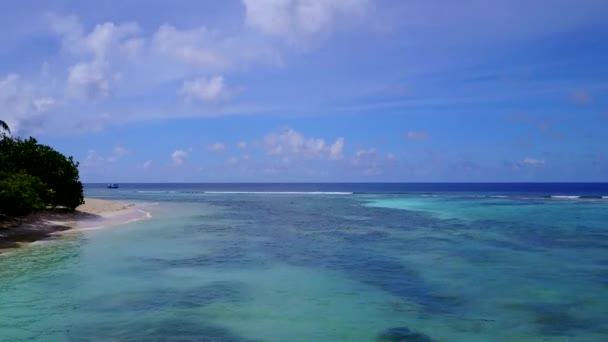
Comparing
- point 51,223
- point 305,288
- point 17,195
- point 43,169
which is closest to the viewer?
point 305,288

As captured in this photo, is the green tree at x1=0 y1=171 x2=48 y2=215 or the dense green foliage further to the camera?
the dense green foliage

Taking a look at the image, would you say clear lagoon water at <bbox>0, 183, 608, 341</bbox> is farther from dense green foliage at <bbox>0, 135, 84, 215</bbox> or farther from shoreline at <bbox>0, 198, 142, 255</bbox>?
dense green foliage at <bbox>0, 135, 84, 215</bbox>

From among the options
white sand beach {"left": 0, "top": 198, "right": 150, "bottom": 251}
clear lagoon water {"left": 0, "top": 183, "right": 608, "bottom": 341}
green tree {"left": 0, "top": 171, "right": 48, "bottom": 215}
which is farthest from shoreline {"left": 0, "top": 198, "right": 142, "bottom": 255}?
clear lagoon water {"left": 0, "top": 183, "right": 608, "bottom": 341}

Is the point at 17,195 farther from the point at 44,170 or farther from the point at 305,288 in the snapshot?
the point at 305,288

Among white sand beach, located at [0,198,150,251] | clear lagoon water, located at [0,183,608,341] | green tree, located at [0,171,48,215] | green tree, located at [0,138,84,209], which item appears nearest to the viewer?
clear lagoon water, located at [0,183,608,341]

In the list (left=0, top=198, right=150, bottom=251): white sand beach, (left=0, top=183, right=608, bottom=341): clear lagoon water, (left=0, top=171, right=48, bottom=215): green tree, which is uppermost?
(left=0, top=171, right=48, bottom=215): green tree

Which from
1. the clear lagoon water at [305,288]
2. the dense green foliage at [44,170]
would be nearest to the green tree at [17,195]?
the dense green foliage at [44,170]

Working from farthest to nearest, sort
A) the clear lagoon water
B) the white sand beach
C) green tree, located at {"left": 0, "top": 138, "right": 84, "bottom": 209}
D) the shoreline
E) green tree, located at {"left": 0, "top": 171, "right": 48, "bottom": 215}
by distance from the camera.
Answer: green tree, located at {"left": 0, "top": 138, "right": 84, "bottom": 209}, green tree, located at {"left": 0, "top": 171, "right": 48, "bottom": 215}, the white sand beach, the shoreline, the clear lagoon water

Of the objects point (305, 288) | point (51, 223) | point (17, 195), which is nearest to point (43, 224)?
point (51, 223)

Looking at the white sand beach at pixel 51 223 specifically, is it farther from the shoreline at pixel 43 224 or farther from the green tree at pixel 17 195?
the green tree at pixel 17 195
